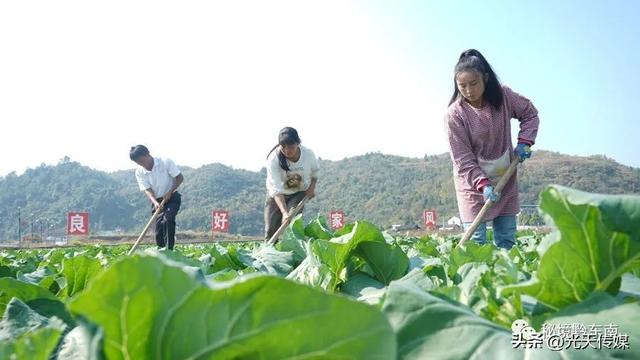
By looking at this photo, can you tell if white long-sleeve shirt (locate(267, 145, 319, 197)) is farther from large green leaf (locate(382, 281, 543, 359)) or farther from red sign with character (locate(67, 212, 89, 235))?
red sign with character (locate(67, 212, 89, 235))

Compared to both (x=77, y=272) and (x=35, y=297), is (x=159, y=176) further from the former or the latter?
(x=35, y=297)

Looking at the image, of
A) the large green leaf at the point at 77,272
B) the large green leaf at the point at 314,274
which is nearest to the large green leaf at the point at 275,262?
the large green leaf at the point at 314,274

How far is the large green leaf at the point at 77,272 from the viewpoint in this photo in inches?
64.9

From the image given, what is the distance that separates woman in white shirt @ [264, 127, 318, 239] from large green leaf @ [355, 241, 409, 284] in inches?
147

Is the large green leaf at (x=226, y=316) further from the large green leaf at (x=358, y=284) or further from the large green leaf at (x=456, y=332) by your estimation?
the large green leaf at (x=358, y=284)

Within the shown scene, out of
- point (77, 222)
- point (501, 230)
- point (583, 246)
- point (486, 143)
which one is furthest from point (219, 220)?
point (583, 246)

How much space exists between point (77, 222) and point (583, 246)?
28.7 metres

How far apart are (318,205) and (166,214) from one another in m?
77.3

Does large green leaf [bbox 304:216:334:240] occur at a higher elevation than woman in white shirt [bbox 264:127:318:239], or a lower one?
lower

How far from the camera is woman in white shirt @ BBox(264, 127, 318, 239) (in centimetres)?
540

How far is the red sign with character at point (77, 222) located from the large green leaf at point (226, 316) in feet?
93.6

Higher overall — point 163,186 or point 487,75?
point 487,75

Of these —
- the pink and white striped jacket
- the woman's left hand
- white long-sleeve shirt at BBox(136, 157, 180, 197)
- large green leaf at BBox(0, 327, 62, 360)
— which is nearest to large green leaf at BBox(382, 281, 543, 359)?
large green leaf at BBox(0, 327, 62, 360)

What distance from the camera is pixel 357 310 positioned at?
0.52 meters
